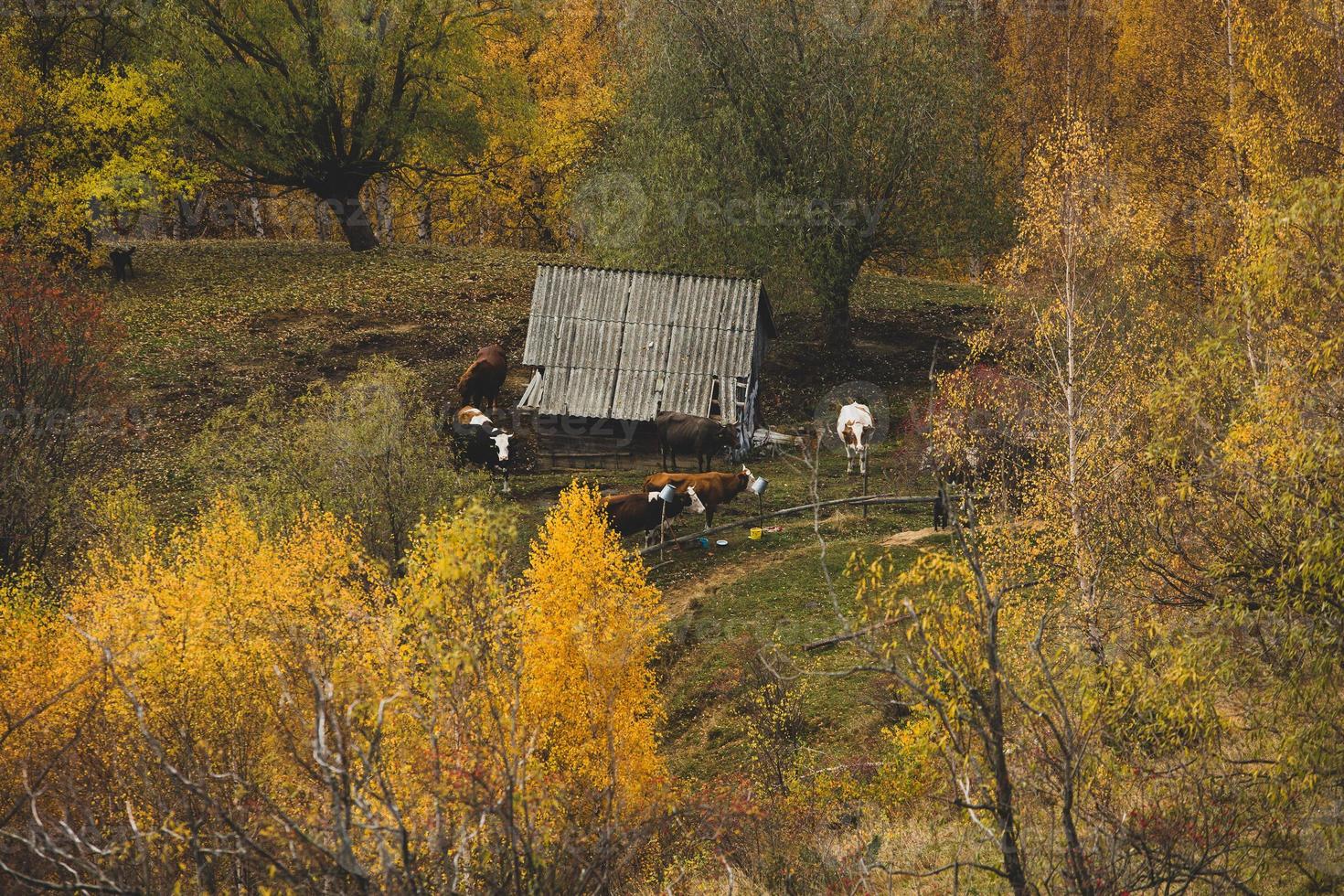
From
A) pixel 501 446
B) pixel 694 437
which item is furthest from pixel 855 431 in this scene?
pixel 501 446

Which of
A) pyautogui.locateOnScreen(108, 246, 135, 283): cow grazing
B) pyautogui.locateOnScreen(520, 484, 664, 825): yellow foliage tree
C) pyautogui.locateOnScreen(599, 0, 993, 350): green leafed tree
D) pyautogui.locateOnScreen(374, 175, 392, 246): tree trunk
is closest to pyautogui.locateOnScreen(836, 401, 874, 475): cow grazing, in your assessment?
pyautogui.locateOnScreen(599, 0, 993, 350): green leafed tree

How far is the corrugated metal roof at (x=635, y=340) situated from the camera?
118ft

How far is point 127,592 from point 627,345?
63.0ft

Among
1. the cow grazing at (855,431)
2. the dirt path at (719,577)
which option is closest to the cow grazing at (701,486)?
the dirt path at (719,577)

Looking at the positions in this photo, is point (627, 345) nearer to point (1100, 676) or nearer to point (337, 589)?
point (337, 589)

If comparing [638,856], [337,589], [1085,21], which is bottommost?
[638,856]

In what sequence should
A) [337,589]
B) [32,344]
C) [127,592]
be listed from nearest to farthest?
[127,592] < [337,589] < [32,344]

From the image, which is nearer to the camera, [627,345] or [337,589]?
[337,589]

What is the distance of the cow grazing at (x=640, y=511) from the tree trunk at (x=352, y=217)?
1122 inches

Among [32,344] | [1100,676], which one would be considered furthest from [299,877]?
[32,344]

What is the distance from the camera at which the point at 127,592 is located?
20719 millimetres

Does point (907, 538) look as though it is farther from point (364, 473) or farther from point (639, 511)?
point (364, 473)

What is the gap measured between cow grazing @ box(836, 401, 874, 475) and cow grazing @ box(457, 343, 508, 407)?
37.6 ft

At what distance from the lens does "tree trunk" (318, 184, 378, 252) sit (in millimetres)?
51312
